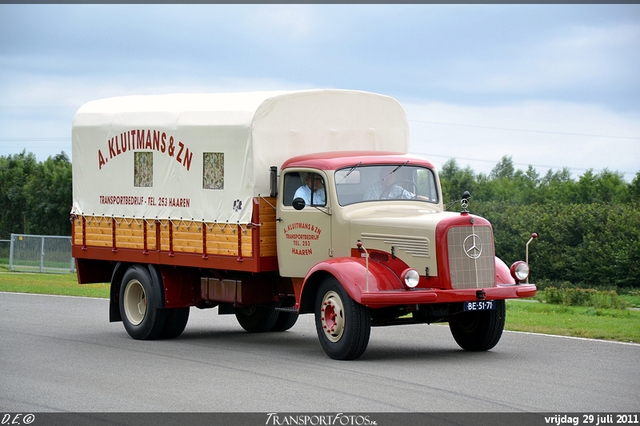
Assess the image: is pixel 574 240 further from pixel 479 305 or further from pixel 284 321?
pixel 479 305

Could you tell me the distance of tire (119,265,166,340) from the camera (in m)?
14.0

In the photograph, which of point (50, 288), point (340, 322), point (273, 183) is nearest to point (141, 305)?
point (273, 183)

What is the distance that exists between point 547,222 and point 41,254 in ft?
90.3

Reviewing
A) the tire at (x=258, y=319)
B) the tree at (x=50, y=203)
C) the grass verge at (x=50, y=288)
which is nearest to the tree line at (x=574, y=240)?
the grass verge at (x=50, y=288)

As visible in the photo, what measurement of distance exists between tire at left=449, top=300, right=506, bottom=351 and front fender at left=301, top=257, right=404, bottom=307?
62.2 inches

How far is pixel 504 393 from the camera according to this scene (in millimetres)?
8766

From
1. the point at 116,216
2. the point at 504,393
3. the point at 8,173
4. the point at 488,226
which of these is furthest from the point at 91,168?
the point at 8,173

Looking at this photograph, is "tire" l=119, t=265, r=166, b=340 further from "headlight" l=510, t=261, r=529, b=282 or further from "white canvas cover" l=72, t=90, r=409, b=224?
"headlight" l=510, t=261, r=529, b=282

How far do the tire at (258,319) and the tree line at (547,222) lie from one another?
99.3 feet

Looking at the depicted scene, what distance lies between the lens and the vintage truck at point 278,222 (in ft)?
36.3

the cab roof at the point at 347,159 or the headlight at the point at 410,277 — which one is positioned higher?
the cab roof at the point at 347,159

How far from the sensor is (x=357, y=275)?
1088 centimetres

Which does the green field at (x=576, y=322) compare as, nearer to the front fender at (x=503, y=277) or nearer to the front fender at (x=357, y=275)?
the front fender at (x=503, y=277)

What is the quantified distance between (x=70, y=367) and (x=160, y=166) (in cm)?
441
